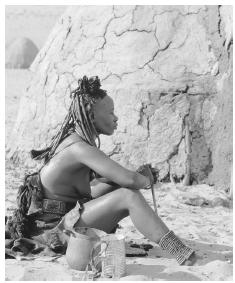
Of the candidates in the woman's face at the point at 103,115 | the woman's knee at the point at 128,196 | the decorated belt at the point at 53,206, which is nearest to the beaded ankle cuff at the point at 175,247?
the woman's knee at the point at 128,196

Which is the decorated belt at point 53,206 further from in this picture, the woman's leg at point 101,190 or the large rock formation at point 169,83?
the large rock formation at point 169,83

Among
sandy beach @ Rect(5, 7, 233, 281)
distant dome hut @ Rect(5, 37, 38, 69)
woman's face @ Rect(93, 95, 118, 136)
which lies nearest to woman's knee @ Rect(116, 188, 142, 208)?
sandy beach @ Rect(5, 7, 233, 281)

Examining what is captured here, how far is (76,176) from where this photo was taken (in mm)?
3443

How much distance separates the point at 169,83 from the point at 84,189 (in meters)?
2.25

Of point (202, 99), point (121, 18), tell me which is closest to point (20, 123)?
point (121, 18)

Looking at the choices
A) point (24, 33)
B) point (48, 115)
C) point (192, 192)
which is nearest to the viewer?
point (192, 192)

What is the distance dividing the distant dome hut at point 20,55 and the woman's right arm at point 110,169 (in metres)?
14.4

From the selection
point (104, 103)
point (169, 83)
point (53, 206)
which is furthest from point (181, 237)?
point (169, 83)

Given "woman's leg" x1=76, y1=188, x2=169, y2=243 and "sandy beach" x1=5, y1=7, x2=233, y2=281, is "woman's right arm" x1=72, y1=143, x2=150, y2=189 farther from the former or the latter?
"sandy beach" x1=5, y1=7, x2=233, y2=281

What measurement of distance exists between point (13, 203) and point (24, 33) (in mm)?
29783

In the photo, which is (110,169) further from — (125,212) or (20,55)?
(20,55)

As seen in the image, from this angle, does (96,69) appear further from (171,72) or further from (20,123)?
(20,123)

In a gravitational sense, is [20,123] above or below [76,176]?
above

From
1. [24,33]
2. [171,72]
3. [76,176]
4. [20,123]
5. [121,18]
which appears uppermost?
[24,33]
